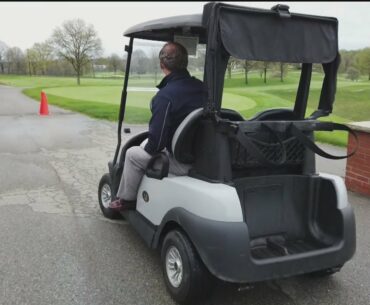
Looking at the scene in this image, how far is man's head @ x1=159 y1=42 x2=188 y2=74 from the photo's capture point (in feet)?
10.6

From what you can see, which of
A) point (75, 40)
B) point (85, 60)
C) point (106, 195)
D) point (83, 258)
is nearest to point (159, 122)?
point (83, 258)

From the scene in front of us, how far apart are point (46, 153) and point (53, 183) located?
2.11 m

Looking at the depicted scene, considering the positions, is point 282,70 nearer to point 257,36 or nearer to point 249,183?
point 257,36

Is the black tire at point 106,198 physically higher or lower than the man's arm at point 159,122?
lower

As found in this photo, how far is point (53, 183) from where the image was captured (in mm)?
5773

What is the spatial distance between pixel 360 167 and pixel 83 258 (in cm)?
376

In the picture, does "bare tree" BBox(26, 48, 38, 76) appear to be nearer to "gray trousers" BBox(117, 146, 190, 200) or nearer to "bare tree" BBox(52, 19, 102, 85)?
"bare tree" BBox(52, 19, 102, 85)

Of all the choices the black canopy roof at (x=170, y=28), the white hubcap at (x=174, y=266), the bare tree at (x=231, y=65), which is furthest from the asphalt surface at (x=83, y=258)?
Answer: the black canopy roof at (x=170, y=28)

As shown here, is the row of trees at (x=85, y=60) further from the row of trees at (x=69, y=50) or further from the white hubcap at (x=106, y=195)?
the white hubcap at (x=106, y=195)

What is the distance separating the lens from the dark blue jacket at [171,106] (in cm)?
298

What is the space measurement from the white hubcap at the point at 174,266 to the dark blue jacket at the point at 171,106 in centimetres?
76

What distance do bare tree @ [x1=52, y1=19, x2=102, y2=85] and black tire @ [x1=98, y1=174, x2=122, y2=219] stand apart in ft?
113

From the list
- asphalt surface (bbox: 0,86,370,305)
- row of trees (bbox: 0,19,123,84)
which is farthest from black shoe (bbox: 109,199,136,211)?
row of trees (bbox: 0,19,123,84)

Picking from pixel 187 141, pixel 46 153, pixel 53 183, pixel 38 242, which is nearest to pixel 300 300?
pixel 187 141
